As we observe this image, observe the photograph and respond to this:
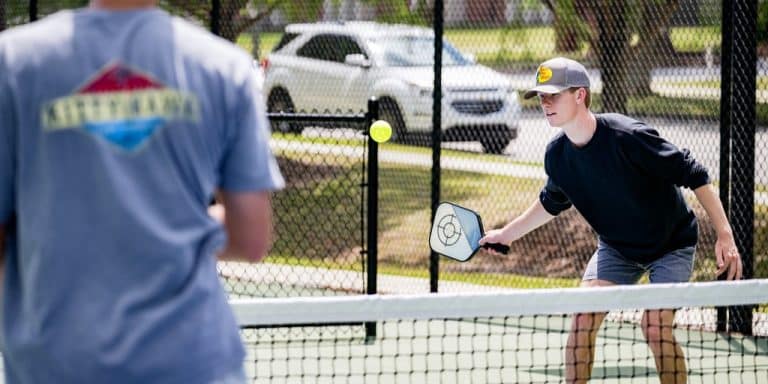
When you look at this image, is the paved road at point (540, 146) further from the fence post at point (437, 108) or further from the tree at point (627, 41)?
the fence post at point (437, 108)

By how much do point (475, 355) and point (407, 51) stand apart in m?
4.25

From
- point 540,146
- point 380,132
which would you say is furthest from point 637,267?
point 540,146

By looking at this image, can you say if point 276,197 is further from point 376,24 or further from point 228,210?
point 228,210

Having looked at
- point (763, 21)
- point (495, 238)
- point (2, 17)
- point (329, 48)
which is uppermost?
point (2, 17)

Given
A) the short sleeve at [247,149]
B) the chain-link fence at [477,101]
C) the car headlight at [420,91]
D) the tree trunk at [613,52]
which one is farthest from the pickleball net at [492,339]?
the car headlight at [420,91]

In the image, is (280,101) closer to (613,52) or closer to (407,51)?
(407,51)

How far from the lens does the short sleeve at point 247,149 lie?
2.34 metres

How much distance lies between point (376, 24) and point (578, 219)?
8.24ft

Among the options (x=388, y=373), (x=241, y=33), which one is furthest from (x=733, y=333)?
(x=241, y=33)

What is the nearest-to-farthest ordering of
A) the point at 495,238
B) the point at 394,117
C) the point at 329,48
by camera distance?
the point at 495,238, the point at 394,117, the point at 329,48

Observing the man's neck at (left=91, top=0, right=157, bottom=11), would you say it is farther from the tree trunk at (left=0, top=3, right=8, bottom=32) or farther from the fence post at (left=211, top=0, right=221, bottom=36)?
the tree trunk at (left=0, top=3, right=8, bottom=32)

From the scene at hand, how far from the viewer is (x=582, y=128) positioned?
5.23 meters

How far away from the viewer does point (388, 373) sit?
6.53 m

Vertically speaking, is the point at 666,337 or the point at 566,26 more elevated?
the point at 566,26
